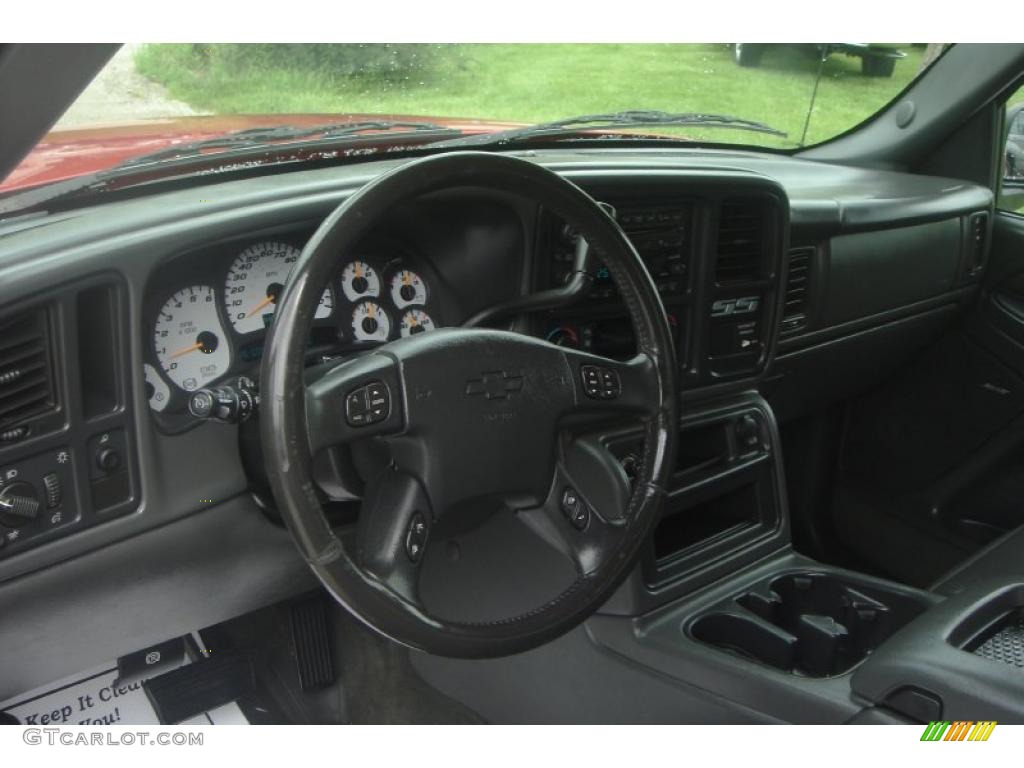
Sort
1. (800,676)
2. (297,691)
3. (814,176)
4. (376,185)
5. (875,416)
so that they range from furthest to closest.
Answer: (875,416)
(814,176)
(297,691)
(800,676)
(376,185)

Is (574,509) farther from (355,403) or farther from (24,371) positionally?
(24,371)

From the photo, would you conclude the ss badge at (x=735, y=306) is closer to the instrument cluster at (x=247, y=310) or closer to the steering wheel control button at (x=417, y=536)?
the instrument cluster at (x=247, y=310)

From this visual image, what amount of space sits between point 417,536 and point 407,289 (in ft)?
1.76

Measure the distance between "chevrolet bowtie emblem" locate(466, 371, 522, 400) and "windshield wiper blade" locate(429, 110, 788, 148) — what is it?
847 mm

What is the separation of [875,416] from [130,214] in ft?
7.34

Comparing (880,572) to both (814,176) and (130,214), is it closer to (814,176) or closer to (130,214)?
(814,176)

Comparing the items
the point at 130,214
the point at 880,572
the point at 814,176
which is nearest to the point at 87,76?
the point at 130,214

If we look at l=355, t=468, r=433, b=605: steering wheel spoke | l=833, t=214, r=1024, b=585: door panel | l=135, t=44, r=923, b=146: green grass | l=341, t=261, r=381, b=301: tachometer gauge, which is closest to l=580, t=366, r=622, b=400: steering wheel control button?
l=355, t=468, r=433, b=605: steering wheel spoke

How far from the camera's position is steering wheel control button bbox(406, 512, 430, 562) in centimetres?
133

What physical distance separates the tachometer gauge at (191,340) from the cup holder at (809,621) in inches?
38.3

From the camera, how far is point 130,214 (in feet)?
4.91

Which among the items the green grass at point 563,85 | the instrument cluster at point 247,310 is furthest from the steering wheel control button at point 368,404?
the green grass at point 563,85

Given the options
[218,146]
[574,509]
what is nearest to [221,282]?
[218,146]

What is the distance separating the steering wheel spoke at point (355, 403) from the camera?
1.25m
